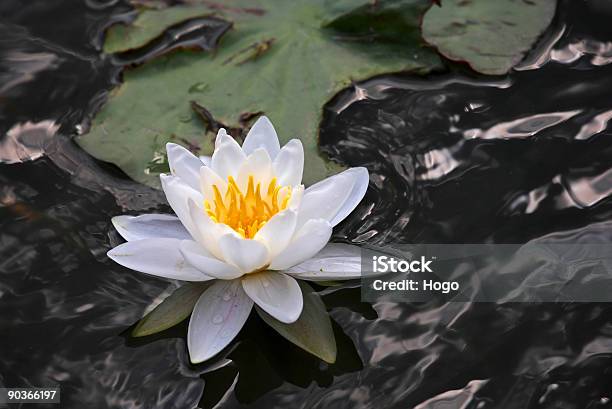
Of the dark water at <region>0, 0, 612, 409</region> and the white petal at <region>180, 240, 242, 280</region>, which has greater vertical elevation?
the white petal at <region>180, 240, 242, 280</region>

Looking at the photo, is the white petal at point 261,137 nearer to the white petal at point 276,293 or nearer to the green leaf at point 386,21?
the white petal at point 276,293

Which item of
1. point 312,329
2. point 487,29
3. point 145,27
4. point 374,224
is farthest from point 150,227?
point 487,29

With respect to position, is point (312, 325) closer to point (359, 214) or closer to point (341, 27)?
point (359, 214)

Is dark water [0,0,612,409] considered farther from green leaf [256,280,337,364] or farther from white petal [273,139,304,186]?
white petal [273,139,304,186]

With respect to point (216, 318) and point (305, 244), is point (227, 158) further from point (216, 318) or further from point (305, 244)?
point (216, 318)

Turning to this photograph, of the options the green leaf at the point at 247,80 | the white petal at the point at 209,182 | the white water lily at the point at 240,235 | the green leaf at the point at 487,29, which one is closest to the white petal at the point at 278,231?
the white water lily at the point at 240,235

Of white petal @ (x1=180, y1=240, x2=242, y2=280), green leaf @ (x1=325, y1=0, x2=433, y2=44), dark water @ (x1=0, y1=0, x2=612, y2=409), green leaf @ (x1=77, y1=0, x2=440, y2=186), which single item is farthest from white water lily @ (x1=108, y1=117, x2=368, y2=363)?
green leaf @ (x1=325, y1=0, x2=433, y2=44)
